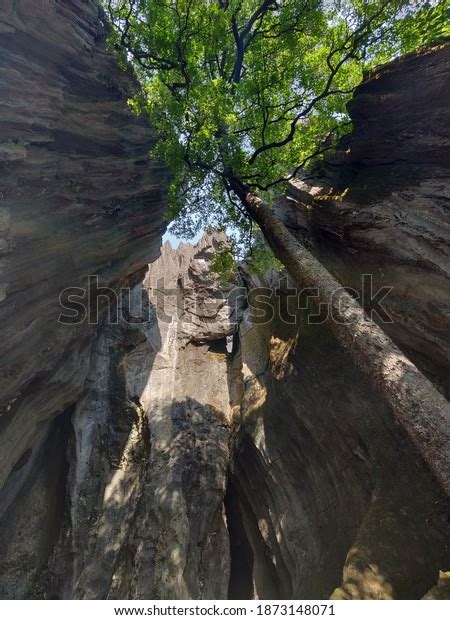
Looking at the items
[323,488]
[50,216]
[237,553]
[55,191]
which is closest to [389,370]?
[323,488]

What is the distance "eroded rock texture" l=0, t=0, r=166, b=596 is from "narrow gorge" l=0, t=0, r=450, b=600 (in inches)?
2.8

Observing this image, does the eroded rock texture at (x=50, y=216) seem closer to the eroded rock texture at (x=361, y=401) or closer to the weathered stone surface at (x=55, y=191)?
the weathered stone surface at (x=55, y=191)

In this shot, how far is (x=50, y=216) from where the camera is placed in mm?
11523

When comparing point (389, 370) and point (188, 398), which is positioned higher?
point (389, 370)

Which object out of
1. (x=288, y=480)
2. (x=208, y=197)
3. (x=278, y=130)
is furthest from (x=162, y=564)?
(x=278, y=130)

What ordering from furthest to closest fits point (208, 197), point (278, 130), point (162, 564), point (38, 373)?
point (208, 197) < point (278, 130) < point (38, 373) < point (162, 564)

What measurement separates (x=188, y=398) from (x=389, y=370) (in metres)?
13.1

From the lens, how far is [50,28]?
12.1 meters

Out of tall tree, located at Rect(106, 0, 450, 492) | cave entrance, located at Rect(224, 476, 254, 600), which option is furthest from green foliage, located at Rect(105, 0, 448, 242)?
cave entrance, located at Rect(224, 476, 254, 600)

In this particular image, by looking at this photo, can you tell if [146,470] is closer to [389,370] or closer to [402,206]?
[389,370]

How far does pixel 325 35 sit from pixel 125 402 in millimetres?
17919

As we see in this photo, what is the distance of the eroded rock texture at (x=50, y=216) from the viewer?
1069 centimetres

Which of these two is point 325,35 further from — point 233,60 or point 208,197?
point 208,197

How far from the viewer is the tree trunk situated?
5.88m
